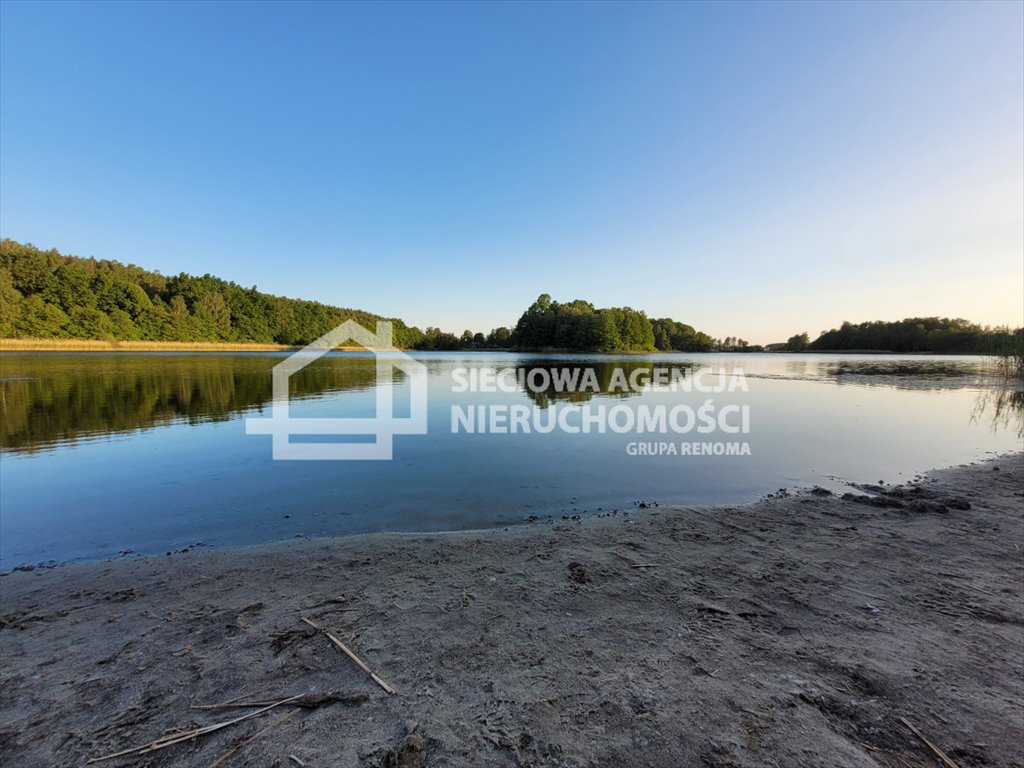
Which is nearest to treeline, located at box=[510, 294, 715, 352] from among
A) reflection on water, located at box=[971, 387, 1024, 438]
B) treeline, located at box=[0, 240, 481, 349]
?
treeline, located at box=[0, 240, 481, 349]

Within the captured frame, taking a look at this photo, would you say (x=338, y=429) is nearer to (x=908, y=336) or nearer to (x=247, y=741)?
(x=247, y=741)

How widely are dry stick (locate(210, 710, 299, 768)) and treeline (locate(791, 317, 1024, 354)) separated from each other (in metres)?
115

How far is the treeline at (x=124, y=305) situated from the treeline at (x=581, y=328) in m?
70.6

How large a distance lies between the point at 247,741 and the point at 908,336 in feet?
487

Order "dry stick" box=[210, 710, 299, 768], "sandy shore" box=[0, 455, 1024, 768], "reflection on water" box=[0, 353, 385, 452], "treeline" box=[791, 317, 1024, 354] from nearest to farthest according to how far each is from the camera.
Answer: "dry stick" box=[210, 710, 299, 768] < "sandy shore" box=[0, 455, 1024, 768] < "reflection on water" box=[0, 353, 385, 452] < "treeline" box=[791, 317, 1024, 354]

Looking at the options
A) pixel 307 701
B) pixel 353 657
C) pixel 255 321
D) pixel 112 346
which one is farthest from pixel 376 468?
pixel 255 321

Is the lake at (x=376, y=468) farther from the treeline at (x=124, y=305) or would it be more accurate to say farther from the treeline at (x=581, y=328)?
the treeline at (x=581, y=328)

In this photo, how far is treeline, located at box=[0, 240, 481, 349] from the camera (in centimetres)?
6550

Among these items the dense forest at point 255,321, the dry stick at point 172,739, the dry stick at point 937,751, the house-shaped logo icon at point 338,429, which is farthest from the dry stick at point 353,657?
the dense forest at point 255,321

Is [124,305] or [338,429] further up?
[124,305]

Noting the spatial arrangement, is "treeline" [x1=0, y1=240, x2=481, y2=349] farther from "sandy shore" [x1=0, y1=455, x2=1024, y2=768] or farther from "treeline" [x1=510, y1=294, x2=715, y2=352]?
"sandy shore" [x1=0, y1=455, x2=1024, y2=768]

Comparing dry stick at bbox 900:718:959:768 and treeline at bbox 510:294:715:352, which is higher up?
treeline at bbox 510:294:715:352

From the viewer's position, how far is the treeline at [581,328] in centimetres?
11131

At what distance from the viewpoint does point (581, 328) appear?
113438 millimetres
